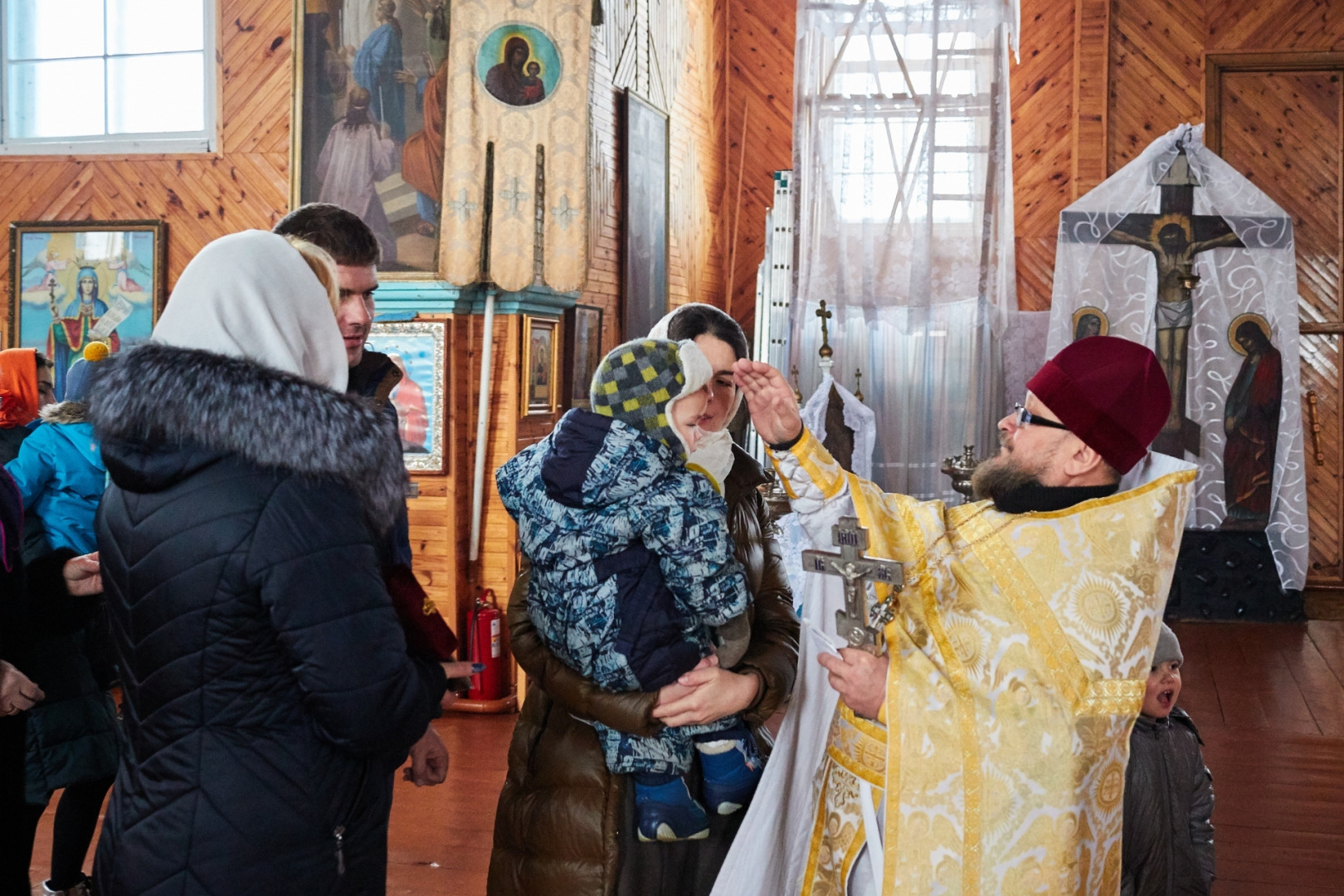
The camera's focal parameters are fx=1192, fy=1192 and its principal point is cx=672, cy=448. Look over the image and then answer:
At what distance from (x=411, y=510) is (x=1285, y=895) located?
377 centimetres

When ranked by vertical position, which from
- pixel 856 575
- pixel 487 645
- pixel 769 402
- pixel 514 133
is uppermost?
pixel 514 133

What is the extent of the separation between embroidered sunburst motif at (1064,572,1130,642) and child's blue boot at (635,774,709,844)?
72 centimetres

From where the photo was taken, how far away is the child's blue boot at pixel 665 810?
6.76 ft

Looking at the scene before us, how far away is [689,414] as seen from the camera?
2.06 m

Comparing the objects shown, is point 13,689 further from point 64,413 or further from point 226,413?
point 64,413

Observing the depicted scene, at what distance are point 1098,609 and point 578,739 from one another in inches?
36.2

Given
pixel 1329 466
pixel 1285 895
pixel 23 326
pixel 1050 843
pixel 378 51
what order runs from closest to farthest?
pixel 1050 843 → pixel 1285 895 → pixel 378 51 → pixel 23 326 → pixel 1329 466

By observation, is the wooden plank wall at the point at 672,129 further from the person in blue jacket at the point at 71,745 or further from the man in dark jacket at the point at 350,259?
the man in dark jacket at the point at 350,259

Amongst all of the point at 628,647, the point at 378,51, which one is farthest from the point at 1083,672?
the point at 378,51

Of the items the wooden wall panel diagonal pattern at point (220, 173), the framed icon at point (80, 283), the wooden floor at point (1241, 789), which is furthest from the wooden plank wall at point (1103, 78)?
the framed icon at point (80, 283)

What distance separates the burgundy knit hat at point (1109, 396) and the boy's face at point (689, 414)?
0.57 metres

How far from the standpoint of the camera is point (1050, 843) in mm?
1913

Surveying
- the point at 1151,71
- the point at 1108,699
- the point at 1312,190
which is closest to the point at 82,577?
the point at 1108,699

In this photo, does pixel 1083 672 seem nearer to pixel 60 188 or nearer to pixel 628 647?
pixel 628 647
